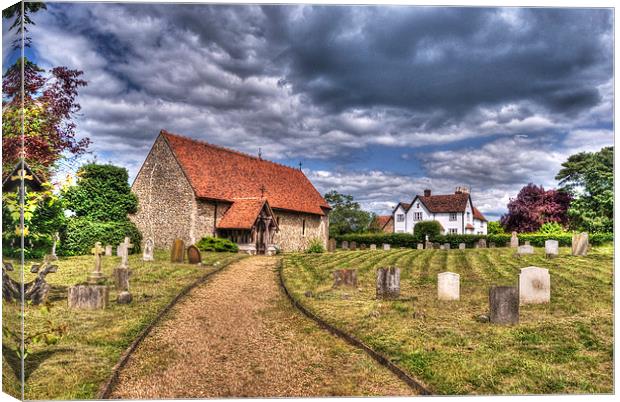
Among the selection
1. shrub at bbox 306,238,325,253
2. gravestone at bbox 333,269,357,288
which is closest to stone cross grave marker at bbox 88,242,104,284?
gravestone at bbox 333,269,357,288

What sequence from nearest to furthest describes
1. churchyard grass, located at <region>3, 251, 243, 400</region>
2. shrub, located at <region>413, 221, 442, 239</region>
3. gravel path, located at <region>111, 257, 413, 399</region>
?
churchyard grass, located at <region>3, 251, 243, 400</region>
gravel path, located at <region>111, 257, 413, 399</region>
shrub, located at <region>413, 221, 442, 239</region>

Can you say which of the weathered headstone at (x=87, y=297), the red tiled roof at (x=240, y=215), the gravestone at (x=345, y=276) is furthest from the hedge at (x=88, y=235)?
the red tiled roof at (x=240, y=215)

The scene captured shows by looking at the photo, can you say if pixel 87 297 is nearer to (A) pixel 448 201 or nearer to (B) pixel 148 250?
(A) pixel 448 201

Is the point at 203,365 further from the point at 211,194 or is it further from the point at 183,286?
the point at 211,194

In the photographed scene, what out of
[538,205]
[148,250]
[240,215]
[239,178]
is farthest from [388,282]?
[239,178]

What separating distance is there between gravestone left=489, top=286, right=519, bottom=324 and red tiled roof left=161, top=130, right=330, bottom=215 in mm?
11430

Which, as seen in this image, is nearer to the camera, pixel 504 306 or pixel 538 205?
pixel 538 205

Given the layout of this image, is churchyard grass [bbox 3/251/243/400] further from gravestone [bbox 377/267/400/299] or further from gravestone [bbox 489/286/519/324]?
gravestone [bbox 489/286/519/324]

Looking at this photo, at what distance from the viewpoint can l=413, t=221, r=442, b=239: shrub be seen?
37.0 ft

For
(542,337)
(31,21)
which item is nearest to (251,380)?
(542,337)

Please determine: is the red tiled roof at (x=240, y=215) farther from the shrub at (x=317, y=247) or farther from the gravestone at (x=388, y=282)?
the gravestone at (x=388, y=282)

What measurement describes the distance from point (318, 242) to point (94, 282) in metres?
16.4

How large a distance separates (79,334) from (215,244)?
14136 mm

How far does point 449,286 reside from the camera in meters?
9.81
